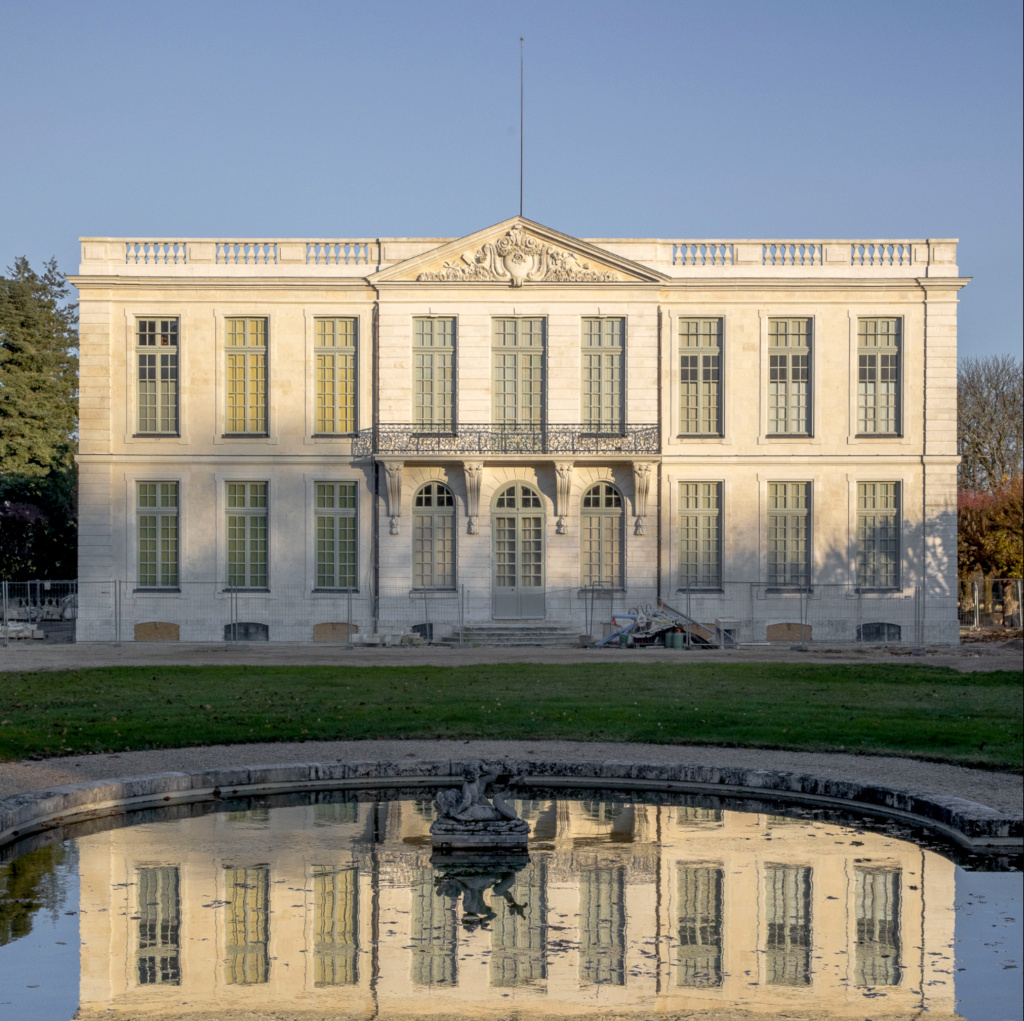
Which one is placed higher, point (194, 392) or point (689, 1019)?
point (194, 392)

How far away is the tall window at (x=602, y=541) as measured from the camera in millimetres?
36500

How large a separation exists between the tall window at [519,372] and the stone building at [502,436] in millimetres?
82

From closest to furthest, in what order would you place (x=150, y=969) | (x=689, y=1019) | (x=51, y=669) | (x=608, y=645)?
(x=689, y=1019)
(x=150, y=969)
(x=51, y=669)
(x=608, y=645)

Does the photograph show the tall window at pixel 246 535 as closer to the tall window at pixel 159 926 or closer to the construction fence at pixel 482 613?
the construction fence at pixel 482 613

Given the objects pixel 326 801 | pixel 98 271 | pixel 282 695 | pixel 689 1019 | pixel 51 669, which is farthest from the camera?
pixel 98 271

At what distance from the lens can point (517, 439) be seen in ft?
118

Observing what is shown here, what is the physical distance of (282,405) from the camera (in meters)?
36.4

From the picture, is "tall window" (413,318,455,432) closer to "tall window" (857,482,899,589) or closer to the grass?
"tall window" (857,482,899,589)

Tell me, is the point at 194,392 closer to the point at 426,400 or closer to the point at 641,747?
the point at 426,400

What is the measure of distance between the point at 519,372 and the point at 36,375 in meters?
26.6

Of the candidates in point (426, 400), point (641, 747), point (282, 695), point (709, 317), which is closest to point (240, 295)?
point (426, 400)

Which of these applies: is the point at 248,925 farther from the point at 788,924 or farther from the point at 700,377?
the point at 700,377

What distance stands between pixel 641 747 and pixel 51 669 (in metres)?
15.8

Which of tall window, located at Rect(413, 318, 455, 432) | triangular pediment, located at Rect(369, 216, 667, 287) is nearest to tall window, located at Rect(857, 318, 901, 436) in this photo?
triangular pediment, located at Rect(369, 216, 667, 287)
